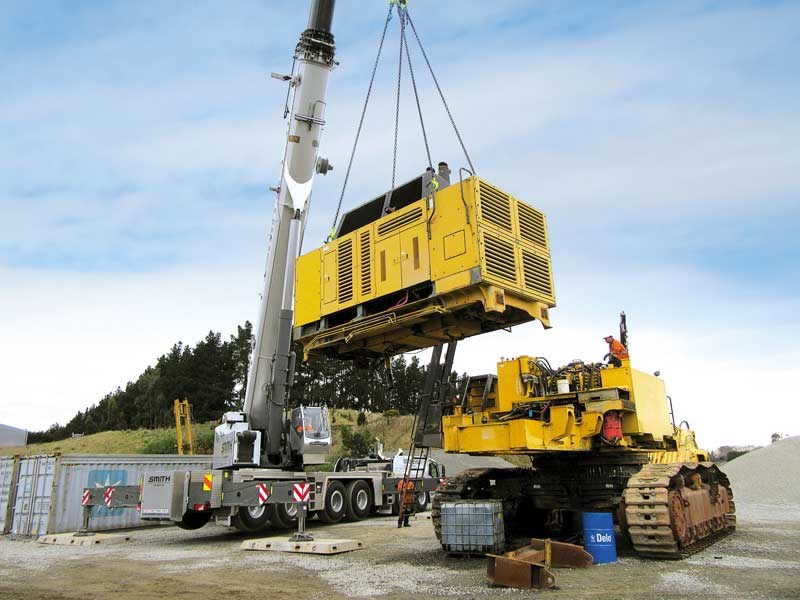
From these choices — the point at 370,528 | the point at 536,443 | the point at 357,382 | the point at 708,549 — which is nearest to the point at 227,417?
the point at 370,528

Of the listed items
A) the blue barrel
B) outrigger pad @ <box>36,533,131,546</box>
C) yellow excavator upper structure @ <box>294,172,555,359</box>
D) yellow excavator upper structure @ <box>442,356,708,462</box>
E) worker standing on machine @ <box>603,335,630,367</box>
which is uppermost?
yellow excavator upper structure @ <box>294,172,555,359</box>

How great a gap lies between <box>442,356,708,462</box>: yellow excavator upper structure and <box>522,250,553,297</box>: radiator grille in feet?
5.31

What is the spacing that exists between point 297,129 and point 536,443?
9.97 meters

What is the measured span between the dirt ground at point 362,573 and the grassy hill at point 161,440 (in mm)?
23595

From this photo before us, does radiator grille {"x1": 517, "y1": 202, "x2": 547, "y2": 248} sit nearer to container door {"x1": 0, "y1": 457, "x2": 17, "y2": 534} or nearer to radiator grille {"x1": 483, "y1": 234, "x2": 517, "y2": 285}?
radiator grille {"x1": 483, "y1": 234, "x2": 517, "y2": 285}

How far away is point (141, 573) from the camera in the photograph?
9.52 m

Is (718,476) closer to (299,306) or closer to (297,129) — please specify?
(299,306)

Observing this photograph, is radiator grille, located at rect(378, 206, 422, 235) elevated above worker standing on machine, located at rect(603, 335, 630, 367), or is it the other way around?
radiator grille, located at rect(378, 206, 422, 235)

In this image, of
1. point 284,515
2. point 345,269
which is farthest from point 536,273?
point 284,515

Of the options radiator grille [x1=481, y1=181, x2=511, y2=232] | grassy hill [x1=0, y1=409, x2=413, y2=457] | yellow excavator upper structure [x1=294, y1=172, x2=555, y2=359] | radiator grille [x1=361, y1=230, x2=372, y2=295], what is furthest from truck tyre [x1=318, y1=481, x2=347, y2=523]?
grassy hill [x1=0, y1=409, x2=413, y2=457]

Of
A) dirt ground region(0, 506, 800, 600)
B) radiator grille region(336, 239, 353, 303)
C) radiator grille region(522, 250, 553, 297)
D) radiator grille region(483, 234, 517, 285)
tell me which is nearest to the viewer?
dirt ground region(0, 506, 800, 600)

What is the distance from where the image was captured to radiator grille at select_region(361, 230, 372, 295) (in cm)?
977

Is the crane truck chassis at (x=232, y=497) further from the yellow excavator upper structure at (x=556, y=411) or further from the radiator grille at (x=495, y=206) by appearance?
the radiator grille at (x=495, y=206)

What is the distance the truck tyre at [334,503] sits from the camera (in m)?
16.2
